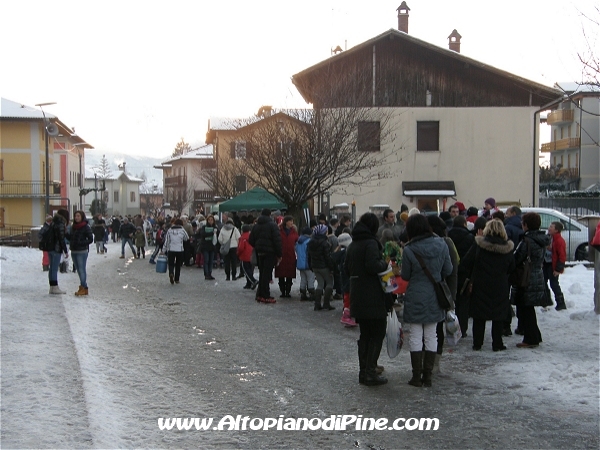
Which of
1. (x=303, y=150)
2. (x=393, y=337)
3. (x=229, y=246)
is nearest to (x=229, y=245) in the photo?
(x=229, y=246)

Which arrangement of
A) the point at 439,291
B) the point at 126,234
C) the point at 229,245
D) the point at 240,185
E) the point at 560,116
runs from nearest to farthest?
the point at 439,291
the point at 229,245
the point at 126,234
the point at 240,185
the point at 560,116

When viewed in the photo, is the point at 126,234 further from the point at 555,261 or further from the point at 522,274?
the point at 522,274

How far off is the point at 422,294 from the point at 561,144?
71867 millimetres

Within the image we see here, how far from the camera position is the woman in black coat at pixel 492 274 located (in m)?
9.39

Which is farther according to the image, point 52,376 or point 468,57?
point 468,57

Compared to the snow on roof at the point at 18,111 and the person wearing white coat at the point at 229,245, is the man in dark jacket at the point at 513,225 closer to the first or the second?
the person wearing white coat at the point at 229,245

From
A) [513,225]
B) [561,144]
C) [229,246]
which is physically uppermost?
[561,144]

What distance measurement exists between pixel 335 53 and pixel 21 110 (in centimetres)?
3578

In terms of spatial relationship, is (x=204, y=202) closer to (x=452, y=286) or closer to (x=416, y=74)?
(x=416, y=74)

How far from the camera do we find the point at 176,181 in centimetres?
8956

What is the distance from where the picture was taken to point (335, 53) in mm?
33438

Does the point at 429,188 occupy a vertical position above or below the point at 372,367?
above

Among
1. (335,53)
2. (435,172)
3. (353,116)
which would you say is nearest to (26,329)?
(353,116)

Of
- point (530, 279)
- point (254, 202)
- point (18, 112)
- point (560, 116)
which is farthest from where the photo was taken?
point (560, 116)
